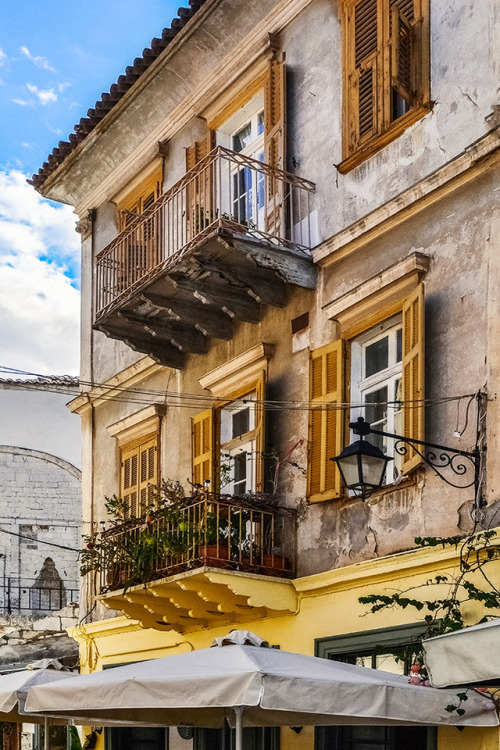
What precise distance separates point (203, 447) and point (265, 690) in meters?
5.44

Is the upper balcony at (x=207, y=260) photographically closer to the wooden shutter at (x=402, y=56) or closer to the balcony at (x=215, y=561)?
the wooden shutter at (x=402, y=56)

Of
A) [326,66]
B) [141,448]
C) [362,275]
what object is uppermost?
[326,66]

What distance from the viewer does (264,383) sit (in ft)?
40.7

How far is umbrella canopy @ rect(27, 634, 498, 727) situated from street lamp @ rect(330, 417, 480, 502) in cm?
144

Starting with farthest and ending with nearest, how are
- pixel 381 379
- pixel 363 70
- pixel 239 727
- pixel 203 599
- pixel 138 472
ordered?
pixel 138 472
pixel 203 599
pixel 363 70
pixel 381 379
pixel 239 727

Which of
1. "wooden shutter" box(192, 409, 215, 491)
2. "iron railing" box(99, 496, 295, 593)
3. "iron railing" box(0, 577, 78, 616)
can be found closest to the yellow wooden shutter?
"iron railing" box(99, 496, 295, 593)

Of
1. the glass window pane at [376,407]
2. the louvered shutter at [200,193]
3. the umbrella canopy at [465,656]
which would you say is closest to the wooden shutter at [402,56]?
the louvered shutter at [200,193]

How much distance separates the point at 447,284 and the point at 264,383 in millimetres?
2847

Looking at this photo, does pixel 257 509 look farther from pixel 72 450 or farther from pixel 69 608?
pixel 72 450

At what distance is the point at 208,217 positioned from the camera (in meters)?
13.1

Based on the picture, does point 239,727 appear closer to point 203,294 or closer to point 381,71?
point 203,294

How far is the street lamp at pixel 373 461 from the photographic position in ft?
30.5

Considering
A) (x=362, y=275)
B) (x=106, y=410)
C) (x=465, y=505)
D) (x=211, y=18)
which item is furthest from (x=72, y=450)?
(x=465, y=505)

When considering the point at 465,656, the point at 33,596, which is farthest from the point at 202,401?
the point at 33,596
